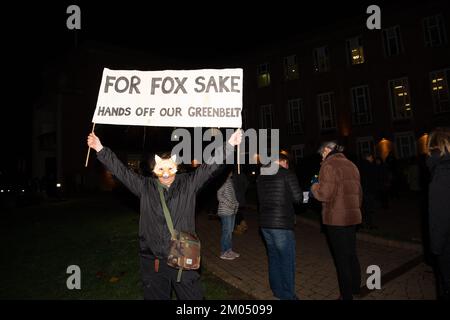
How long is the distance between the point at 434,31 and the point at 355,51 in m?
4.83

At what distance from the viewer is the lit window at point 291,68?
996 inches

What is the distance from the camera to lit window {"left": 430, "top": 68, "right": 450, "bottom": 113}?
61.8 ft

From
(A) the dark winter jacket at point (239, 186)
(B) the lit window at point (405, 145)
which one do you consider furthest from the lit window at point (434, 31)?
(A) the dark winter jacket at point (239, 186)

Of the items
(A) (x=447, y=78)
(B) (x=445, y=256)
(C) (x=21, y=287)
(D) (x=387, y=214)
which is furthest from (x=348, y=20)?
(C) (x=21, y=287)

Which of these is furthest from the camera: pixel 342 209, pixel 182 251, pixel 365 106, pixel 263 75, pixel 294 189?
pixel 263 75

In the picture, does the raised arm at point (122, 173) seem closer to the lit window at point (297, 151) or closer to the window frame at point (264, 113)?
the lit window at point (297, 151)

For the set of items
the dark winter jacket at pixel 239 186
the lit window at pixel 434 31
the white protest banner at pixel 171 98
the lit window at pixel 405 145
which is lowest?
the dark winter jacket at pixel 239 186

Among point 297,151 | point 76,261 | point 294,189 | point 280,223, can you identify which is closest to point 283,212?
point 280,223

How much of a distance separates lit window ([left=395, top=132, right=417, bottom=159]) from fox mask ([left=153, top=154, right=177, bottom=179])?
20.9 meters

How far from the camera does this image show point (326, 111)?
23750mm

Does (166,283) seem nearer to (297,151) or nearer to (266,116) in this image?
(297,151)

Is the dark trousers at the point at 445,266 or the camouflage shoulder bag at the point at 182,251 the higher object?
the camouflage shoulder bag at the point at 182,251

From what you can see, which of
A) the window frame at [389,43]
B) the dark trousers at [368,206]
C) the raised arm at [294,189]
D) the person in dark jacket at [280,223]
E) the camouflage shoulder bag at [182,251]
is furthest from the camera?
the window frame at [389,43]

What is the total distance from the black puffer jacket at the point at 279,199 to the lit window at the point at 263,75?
2384 centimetres
